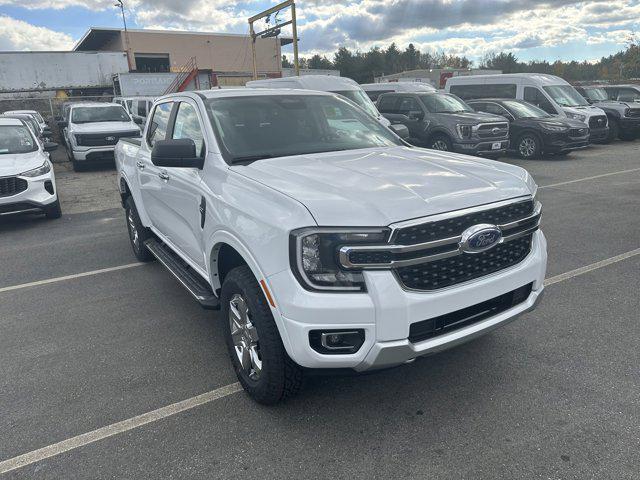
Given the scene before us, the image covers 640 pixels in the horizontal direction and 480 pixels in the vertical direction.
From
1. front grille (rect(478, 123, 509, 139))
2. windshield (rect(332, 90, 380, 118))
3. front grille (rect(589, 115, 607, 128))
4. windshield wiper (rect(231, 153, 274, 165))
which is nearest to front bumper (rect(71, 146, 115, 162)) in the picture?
windshield (rect(332, 90, 380, 118))

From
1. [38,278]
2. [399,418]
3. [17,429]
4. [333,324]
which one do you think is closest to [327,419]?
[399,418]

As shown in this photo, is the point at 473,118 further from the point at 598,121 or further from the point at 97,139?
the point at 97,139

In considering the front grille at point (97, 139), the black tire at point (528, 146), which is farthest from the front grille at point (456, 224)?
the front grille at point (97, 139)

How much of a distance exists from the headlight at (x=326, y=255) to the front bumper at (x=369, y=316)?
0.15ft

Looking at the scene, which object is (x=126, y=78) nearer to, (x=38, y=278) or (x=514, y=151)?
(x=514, y=151)

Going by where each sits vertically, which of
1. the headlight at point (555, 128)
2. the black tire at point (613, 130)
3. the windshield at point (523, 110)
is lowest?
the black tire at point (613, 130)

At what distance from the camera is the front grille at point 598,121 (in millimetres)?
15225

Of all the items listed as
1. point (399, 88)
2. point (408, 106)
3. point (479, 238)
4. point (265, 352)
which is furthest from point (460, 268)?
point (399, 88)

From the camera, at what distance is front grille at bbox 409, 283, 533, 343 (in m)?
2.60

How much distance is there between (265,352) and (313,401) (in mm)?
582

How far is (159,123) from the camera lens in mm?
4906

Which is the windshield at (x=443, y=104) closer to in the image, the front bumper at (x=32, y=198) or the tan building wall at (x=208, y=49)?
the front bumper at (x=32, y=198)

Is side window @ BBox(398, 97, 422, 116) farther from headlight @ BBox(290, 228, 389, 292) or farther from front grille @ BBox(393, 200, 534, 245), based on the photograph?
headlight @ BBox(290, 228, 389, 292)

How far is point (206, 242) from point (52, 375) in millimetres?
1477
